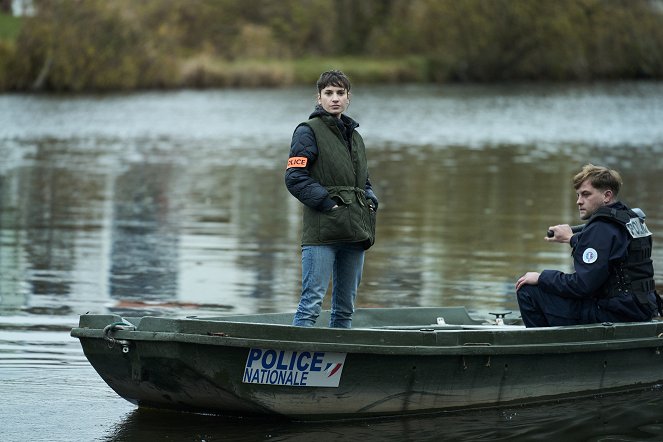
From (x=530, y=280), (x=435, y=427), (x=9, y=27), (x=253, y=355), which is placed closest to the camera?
(x=253, y=355)

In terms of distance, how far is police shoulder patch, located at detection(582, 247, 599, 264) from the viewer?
294 inches

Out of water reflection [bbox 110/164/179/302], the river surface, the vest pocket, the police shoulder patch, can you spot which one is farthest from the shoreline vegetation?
the police shoulder patch

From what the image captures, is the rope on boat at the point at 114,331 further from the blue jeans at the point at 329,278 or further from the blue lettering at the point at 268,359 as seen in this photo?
the blue jeans at the point at 329,278

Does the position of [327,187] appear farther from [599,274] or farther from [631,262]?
[631,262]

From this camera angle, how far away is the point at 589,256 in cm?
750

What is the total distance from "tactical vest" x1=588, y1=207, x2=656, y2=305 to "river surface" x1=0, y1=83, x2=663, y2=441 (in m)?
0.70

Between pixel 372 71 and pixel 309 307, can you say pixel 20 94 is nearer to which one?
pixel 372 71

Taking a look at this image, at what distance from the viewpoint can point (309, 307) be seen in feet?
24.2

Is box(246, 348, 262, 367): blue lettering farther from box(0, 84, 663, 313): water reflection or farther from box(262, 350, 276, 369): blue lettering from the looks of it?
box(0, 84, 663, 313): water reflection

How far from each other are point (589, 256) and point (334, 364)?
168 centimetres

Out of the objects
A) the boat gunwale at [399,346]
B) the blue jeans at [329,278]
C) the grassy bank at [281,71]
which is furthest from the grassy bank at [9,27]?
the boat gunwale at [399,346]

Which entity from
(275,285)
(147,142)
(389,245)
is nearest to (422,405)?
(275,285)

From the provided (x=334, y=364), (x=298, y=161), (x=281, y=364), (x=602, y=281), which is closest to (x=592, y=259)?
(x=602, y=281)

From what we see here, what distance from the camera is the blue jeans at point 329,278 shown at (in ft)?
24.0
